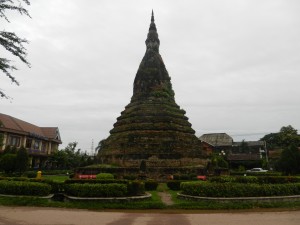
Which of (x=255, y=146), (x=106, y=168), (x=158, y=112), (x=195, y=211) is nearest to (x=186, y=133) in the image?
(x=158, y=112)

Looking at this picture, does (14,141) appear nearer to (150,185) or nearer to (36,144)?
(36,144)

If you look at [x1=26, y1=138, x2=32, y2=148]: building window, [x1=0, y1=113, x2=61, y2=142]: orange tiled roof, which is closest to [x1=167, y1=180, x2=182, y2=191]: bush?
[x1=0, y1=113, x2=61, y2=142]: orange tiled roof

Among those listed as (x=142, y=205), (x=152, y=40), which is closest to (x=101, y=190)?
(x=142, y=205)

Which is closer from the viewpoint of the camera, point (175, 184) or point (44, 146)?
point (175, 184)

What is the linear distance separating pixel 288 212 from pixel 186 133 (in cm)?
1892

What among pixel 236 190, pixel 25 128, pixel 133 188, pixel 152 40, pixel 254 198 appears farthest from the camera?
pixel 25 128

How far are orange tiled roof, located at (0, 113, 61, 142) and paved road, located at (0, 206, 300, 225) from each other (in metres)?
30.6

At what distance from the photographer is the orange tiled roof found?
42875mm

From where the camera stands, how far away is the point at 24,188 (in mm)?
14305

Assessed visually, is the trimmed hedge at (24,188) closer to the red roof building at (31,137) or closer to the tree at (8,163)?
the tree at (8,163)

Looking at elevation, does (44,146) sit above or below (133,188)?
above

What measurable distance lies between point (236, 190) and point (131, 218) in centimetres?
591

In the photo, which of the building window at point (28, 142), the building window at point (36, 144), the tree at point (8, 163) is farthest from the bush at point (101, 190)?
the building window at point (36, 144)

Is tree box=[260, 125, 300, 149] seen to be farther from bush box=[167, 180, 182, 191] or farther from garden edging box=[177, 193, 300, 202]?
garden edging box=[177, 193, 300, 202]
